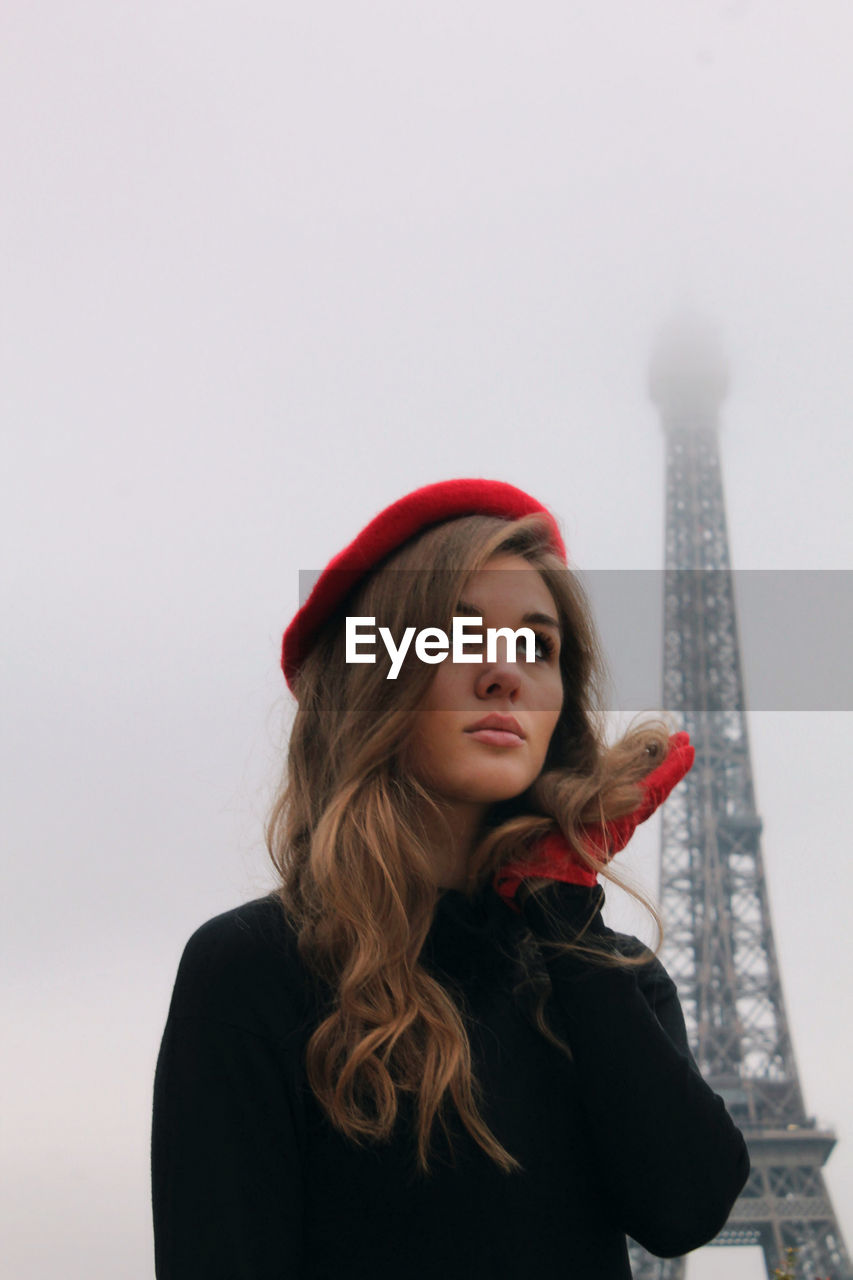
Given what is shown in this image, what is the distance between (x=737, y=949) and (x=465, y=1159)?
97.2 feet

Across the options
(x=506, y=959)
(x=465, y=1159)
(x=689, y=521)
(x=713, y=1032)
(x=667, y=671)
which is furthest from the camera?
(x=689, y=521)

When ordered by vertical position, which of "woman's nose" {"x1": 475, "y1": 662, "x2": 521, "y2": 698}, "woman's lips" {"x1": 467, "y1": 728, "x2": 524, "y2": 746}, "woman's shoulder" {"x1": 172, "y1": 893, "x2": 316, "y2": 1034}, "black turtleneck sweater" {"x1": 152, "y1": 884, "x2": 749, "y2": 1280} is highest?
"woman's nose" {"x1": 475, "y1": 662, "x2": 521, "y2": 698}

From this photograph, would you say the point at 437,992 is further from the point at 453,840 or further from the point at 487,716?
the point at 487,716

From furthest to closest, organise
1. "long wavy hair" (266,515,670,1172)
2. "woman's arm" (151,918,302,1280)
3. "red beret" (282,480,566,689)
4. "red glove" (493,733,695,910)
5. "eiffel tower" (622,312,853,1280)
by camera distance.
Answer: "eiffel tower" (622,312,853,1280) < "red beret" (282,480,566,689) < "red glove" (493,733,695,910) < "long wavy hair" (266,515,670,1172) < "woman's arm" (151,918,302,1280)

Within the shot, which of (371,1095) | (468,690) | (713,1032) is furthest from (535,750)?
(713,1032)

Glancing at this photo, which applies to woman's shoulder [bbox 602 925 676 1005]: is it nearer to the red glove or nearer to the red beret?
the red glove

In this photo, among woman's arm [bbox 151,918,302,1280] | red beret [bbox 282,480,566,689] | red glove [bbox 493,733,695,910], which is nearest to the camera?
woman's arm [bbox 151,918,302,1280]

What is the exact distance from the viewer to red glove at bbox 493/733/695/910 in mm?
1977

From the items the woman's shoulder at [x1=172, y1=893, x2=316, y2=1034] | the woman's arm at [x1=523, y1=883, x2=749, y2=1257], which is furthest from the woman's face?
the woman's shoulder at [x1=172, y1=893, x2=316, y2=1034]

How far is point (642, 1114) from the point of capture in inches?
71.8

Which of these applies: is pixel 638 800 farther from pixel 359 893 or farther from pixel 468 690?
pixel 359 893

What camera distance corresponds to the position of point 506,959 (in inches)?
77.9

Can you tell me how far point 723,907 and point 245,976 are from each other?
1167 inches

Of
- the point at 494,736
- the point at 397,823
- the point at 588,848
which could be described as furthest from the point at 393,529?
the point at 588,848
